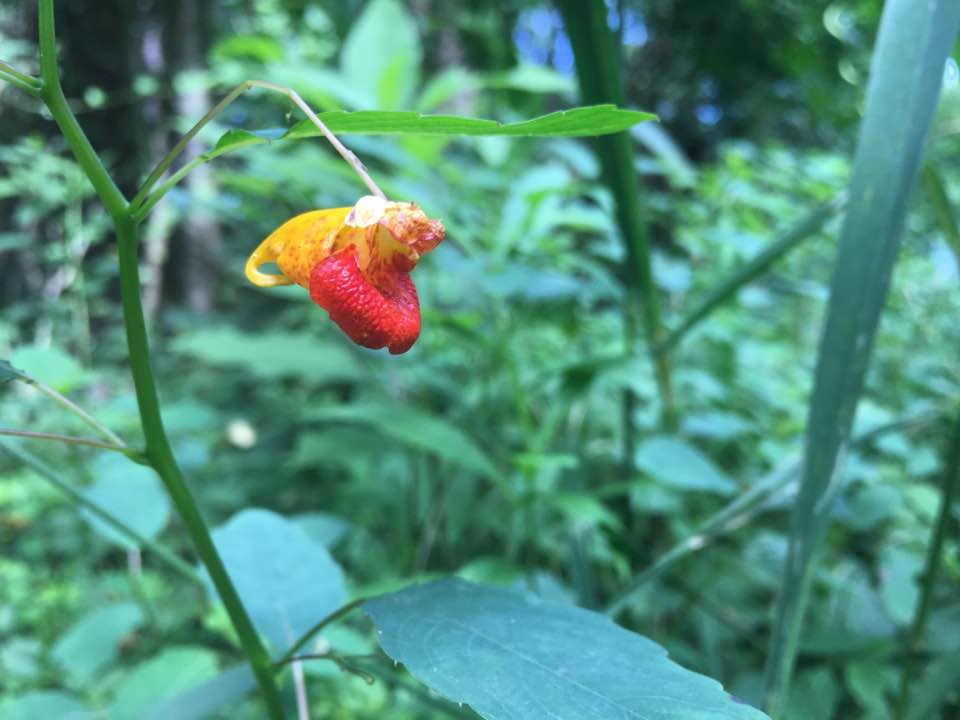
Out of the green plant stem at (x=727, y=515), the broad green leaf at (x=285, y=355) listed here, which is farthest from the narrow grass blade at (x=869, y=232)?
the broad green leaf at (x=285, y=355)

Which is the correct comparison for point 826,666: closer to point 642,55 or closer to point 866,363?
point 866,363

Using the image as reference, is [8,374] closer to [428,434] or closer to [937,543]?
[428,434]

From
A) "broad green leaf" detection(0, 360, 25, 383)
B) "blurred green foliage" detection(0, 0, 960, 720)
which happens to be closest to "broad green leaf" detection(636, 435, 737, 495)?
"blurred green foliage" detection(0, 0, 960, 720)

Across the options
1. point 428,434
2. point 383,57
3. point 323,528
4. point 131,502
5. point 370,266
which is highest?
point 383,57

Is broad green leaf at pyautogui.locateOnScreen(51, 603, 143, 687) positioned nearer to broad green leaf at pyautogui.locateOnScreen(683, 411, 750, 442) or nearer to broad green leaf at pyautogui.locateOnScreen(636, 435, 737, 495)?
broad green leaf at pyautogui.locateOnScreen(636, 435, 737, 495)

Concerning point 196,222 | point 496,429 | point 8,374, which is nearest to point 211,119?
point 8,374

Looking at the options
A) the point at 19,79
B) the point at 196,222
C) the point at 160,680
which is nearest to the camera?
the point at 19,79
